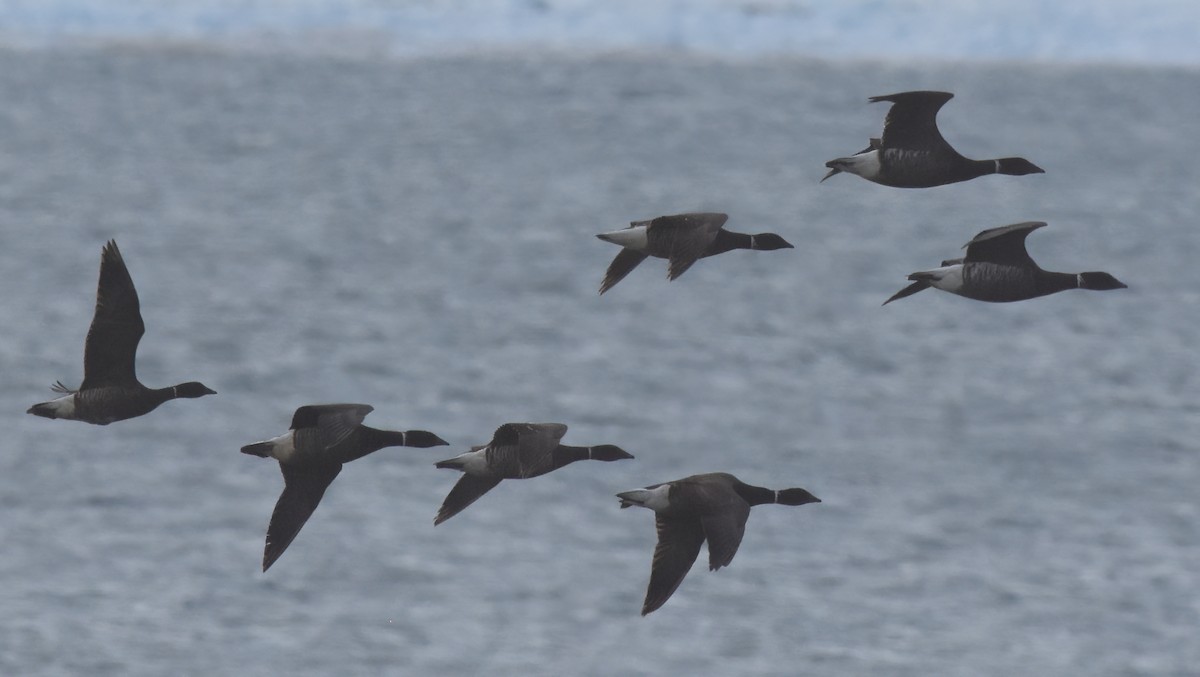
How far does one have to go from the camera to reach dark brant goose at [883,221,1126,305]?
7254 mm

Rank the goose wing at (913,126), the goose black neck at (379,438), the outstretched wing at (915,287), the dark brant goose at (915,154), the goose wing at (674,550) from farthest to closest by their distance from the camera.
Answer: the goose wing at (913,126)
the dark brant goose at (915,154)
the outstretched wing at (915,287)
the goose wing at (674,550)
the goose black neck at (379,438)

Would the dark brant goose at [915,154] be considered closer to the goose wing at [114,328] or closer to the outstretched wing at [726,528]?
the outstretched wing at [726,528]

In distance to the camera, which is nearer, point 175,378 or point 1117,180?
point 175,378

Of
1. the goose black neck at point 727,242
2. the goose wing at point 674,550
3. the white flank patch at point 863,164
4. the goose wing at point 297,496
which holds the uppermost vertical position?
the white flank patch at point 863,164

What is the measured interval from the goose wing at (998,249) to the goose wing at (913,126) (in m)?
0.54

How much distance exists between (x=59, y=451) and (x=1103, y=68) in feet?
273

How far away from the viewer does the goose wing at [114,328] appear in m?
7.74

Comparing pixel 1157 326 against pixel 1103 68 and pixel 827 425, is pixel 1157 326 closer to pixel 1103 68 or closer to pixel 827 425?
pixel 827 425

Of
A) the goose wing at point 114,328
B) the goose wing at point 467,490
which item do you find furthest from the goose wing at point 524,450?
the goose wing at point 114,328

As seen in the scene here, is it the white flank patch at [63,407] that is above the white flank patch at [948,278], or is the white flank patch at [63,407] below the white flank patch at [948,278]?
below

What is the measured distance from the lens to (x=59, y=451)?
3120 inches

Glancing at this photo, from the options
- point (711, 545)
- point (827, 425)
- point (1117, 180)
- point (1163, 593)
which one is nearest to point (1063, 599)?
point (1163, 593)

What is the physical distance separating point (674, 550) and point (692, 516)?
0.15 m

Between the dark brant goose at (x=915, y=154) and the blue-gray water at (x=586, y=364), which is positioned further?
the blue-gray water at (x=586, y=364)
